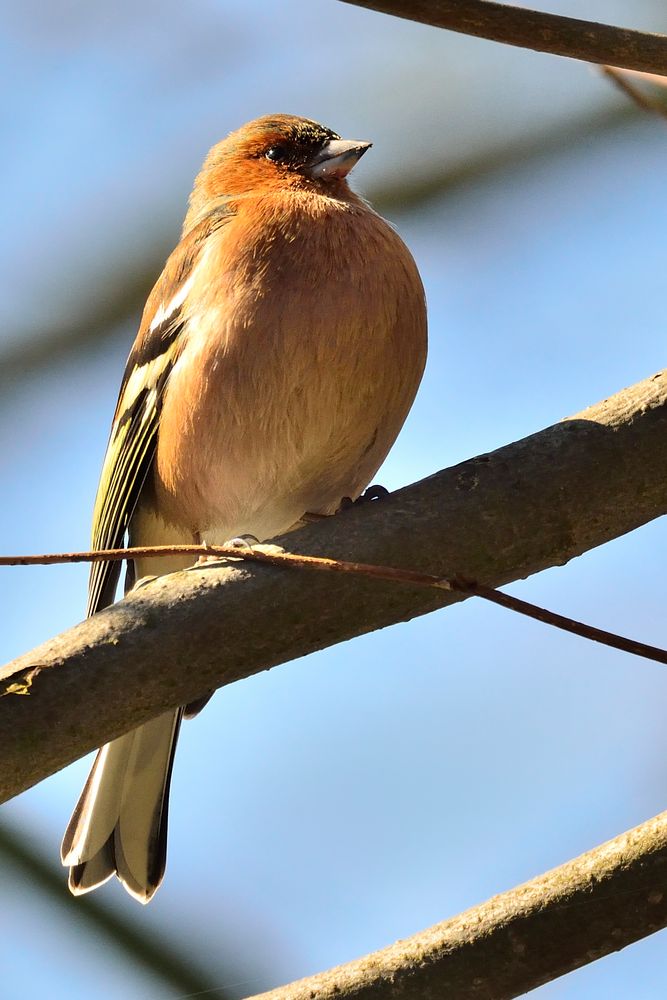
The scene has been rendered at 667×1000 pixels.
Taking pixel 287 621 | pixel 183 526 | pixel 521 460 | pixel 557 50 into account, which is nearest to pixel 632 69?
pixel 557 50

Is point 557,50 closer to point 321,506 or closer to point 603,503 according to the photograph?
point 603,503

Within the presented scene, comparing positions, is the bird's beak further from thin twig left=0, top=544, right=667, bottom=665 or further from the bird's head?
thin twig left=0, top=544, right=667, bottom=665

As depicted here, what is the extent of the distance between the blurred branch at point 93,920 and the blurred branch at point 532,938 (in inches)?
91.3

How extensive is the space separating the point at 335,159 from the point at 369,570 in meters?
2.27

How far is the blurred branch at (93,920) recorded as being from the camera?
4285 millimetres

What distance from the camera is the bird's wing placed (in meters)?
3.77

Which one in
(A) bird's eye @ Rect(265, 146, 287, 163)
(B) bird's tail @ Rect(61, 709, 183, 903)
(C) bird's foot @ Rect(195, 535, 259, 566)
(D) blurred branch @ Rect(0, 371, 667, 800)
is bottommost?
(B) bird's tail @ Rect(61, 709, 183, 903)

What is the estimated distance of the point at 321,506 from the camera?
154 inches

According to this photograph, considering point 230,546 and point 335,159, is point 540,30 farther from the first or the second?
point 335,159

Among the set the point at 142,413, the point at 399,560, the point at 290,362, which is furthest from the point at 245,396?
the point at 399,560

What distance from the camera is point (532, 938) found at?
2148 mm

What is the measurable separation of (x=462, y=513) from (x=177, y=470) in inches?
59.7

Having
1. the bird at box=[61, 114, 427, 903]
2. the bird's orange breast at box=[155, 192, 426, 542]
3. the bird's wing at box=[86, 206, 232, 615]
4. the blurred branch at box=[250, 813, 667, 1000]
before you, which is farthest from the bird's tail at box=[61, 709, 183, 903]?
the blurred branch at box=[250, 813, 667, 1000]

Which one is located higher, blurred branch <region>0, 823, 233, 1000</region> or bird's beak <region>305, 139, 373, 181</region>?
bird's beak <region>305, 139, 373, 181</region>
